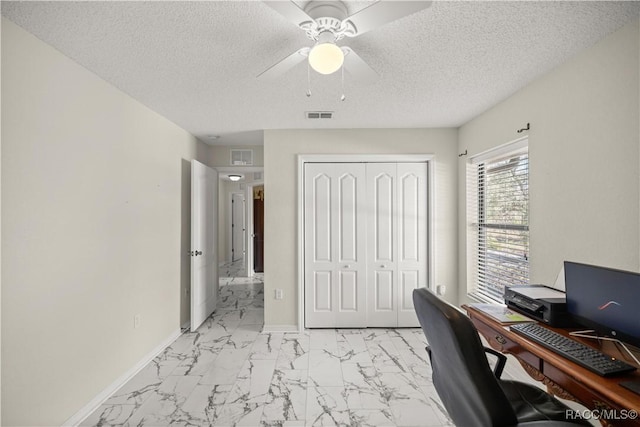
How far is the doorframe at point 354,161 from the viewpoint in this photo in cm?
361

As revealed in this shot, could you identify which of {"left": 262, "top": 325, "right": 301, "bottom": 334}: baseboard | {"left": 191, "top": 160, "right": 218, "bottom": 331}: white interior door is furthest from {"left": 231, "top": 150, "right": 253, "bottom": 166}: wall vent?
{"left": 262, "top": 325, "right": 301, "bottom": 334}: baseboard

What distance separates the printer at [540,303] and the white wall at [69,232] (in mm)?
2905

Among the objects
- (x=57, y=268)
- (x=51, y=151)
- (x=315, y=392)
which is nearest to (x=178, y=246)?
(x=57, y=268)

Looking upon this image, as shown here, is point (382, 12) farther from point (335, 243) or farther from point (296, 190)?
point (335, 243)

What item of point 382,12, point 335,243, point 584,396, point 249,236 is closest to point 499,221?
point 335,243

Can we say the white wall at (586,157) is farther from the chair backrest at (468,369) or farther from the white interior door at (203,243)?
the white interior door at (203,243)

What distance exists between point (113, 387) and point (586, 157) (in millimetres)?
3788

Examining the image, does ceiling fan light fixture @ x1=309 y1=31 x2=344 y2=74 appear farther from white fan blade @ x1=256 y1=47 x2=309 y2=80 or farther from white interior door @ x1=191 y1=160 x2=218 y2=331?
white interior door @ x1=191 y1=160 x2=218 y2=331

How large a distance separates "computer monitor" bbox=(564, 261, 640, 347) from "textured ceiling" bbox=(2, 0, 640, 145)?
1.33 m

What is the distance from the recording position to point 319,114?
313 cm

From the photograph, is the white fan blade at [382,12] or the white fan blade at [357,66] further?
the white fan blade at [357,66]

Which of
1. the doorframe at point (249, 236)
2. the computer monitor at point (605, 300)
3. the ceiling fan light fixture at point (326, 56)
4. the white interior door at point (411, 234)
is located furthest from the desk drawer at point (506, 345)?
the doorframe at point (249, 236)

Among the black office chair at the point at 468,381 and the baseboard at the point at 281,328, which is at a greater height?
the black office chair at the point at 468,381

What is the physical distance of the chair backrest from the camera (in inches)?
45.2
